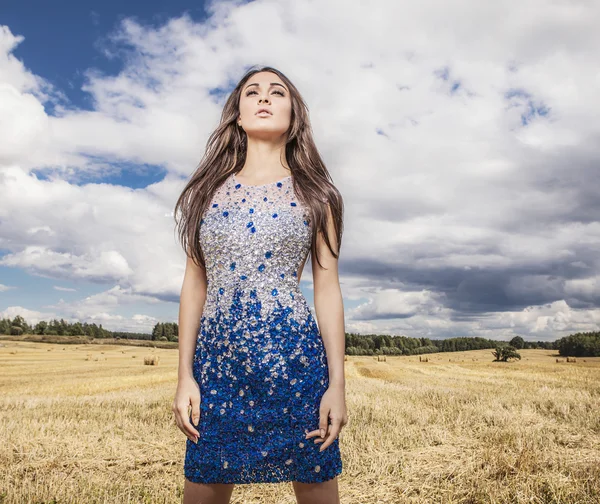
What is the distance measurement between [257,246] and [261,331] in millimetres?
457

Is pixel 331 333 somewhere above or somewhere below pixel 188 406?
above

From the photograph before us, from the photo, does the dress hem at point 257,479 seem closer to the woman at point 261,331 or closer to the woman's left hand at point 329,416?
the woman at point 261,331

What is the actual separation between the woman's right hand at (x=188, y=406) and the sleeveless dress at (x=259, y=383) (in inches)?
1.2

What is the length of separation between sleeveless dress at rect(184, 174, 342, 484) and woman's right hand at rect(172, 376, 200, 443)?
0.03 m

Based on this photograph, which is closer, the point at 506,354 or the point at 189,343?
the point at 189,343

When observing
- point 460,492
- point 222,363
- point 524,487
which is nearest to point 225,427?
point 222,363

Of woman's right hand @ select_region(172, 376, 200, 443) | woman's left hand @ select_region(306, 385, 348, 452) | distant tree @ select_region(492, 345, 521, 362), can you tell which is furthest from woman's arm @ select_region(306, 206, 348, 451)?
distant tree @ select_region(492, 345, 521, 362)

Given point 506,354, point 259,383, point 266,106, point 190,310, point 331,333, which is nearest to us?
point 259,383

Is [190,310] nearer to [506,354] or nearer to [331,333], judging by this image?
[331,333]

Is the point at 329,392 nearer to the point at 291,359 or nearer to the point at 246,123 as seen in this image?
the point at 291,359

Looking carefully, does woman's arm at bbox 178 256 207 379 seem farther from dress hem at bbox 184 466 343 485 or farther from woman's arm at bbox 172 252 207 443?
dress hem at bbox 184 466 343 485

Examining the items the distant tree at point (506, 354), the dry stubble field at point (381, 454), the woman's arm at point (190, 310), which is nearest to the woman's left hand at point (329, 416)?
the woman's arm at point (190, 310)

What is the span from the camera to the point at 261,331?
254 centimetres

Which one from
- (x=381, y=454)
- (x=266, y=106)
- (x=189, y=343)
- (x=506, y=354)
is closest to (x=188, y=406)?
(x=189, y=343)
